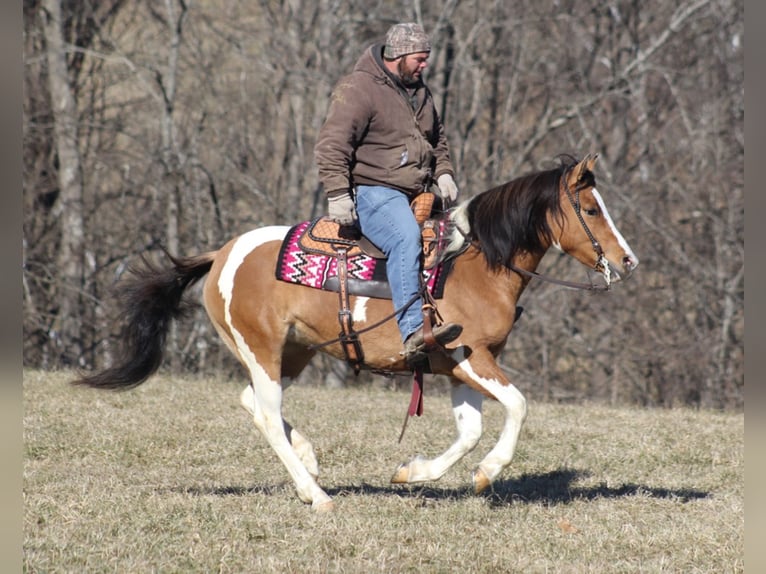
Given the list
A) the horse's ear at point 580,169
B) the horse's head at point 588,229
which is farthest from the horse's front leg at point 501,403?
the horse's ear at point 580,169

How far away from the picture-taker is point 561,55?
20.2 m

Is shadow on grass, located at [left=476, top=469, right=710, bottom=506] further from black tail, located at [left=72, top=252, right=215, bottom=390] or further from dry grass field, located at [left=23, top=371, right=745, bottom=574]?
black tail, located at [left=72, top=252, right=215, bottom=390]

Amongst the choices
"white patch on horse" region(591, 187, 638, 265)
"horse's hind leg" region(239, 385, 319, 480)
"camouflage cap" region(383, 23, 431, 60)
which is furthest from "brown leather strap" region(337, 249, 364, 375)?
"white patch on horse" region(591, 187, 638, 265)

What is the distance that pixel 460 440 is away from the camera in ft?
21.2

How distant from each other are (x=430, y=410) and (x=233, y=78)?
37.6 ft

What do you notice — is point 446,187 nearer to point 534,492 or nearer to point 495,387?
point 495,387

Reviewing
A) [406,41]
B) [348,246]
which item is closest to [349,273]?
[348,246]

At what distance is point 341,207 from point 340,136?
1.39ft

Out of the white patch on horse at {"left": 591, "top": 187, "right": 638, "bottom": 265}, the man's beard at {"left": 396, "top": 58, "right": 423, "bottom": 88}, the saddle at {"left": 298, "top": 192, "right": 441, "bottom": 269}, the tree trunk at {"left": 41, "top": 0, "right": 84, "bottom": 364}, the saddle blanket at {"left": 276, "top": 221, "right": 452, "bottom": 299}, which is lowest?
the tree trunk at {"left": 41, "top": 0, "right": 84, "bottom": 364}

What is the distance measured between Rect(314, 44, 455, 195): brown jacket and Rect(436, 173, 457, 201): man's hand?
0.16 m

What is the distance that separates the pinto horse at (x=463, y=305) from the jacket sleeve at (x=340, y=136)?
764 millimetres

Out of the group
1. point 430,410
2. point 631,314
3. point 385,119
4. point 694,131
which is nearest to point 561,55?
point 694,131

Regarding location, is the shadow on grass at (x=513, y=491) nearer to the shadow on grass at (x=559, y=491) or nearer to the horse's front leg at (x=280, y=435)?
the shadow on grass at (x=559, y=491)

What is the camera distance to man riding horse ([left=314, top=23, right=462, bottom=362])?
6.32 m
